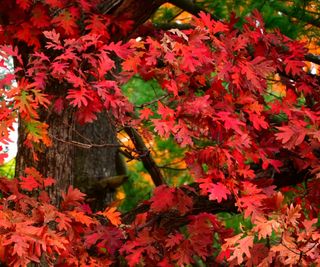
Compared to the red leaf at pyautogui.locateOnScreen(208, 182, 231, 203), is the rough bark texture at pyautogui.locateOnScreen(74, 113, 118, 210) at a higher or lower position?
higher

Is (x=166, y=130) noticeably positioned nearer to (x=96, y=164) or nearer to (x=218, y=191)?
(x=218, y=191)

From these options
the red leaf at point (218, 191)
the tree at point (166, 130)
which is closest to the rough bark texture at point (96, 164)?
the tree at point (166, 130)

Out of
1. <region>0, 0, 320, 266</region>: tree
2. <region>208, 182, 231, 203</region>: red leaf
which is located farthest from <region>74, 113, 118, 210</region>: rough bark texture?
<region>208, 182, 231, 203</region>: red leaf

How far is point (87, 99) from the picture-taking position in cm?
293

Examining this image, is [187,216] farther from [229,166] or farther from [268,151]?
[229,166]

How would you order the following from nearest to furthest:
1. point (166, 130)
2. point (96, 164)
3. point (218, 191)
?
point (166, 130) < point (218, 191) < point (96, 164)

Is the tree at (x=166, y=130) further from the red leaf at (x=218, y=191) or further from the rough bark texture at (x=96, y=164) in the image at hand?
the rough bark texture at (x=96, y=164)

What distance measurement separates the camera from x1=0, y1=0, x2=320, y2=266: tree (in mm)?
2557

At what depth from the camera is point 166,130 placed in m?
2.54

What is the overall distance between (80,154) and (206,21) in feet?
6.31

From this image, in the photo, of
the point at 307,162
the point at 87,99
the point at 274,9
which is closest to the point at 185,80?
the point at 87,99

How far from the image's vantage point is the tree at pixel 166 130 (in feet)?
8.39

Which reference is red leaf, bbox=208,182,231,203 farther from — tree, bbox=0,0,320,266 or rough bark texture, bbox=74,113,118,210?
rough bark texture, bbox=74,113,118,210

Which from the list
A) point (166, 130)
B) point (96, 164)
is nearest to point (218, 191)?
point (166, 130)
